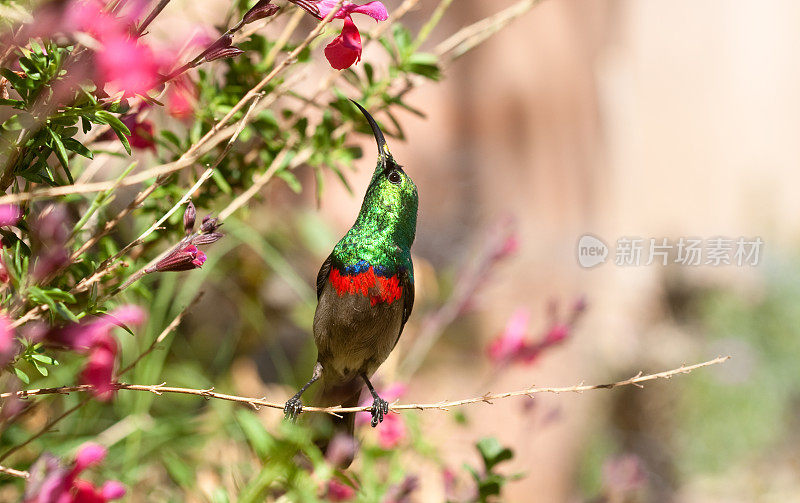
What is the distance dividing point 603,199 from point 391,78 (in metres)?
4.08

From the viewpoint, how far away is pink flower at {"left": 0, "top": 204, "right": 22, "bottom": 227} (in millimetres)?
654

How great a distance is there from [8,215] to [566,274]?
3537mm

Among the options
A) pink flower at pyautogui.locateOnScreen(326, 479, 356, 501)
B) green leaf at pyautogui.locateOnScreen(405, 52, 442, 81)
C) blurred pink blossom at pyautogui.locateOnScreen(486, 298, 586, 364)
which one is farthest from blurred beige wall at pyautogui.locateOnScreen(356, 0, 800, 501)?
green leaf at pyautogui.locateOnScreen(405, 52, 442, 81)

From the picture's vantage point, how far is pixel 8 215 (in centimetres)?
66

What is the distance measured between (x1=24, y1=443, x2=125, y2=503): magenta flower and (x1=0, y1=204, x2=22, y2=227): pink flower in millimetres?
259

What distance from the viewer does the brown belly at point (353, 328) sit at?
29.1 inches

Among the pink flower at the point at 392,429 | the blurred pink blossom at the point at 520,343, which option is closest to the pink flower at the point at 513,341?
the blurred pink blossom at the point at 520,343

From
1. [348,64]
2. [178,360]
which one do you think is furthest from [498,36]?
[348,64]

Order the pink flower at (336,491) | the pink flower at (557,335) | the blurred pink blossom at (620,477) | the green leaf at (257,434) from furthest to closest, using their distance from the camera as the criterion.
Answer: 1. the blurred pink blossom at (620,477)
2. the pink flower at (557,335)
3. the pink flower at (336,491)
4. the green leaf at (257,434)

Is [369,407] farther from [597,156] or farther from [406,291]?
[597,156]

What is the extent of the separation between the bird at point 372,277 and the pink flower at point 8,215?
0.28 metres

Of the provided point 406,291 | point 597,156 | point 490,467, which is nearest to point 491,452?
point 490,467

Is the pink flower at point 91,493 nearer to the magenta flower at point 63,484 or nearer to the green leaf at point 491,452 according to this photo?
the magenta flower at point 63,484

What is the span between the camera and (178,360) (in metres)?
2.56
